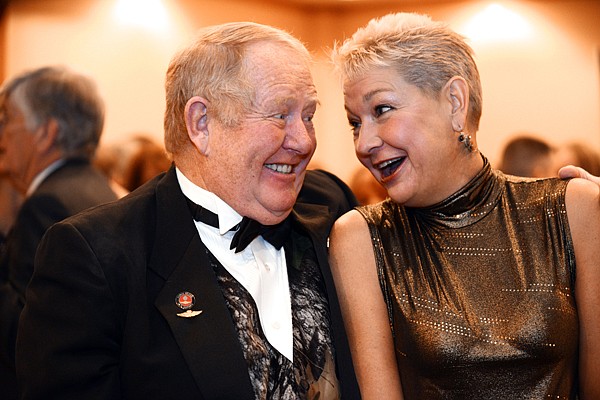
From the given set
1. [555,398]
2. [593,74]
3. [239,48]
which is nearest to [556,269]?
[555,398]

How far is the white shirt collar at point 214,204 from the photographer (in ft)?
7.27

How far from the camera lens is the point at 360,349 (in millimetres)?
2291

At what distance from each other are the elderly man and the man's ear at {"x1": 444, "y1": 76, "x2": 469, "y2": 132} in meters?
0.40

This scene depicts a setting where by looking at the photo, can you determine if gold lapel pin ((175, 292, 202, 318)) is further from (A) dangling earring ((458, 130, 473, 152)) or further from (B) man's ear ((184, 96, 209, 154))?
(A) dangling earring ((458, 130, 473, 152))

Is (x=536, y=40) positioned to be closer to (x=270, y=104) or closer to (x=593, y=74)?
(x=593, y=74)

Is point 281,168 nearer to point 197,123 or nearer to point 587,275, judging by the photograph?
point 197,123

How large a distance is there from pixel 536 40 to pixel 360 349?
21.1 ft

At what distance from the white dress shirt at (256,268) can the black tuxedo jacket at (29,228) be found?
3.04 feet

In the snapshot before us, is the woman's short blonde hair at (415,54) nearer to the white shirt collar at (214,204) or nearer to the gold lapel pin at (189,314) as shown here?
the white shirt collar at (214,204)

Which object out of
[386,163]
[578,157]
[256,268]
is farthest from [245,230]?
[578,157]

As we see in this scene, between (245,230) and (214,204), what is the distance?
0.13 meters

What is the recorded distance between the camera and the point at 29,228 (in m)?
2.99

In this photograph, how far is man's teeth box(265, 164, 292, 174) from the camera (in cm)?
228

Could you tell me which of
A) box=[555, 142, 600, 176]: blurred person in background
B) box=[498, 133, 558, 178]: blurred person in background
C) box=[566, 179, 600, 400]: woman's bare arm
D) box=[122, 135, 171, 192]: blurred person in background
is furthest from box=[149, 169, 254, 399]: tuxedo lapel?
box=[555, 142, 600, 176]: blurred person in background
